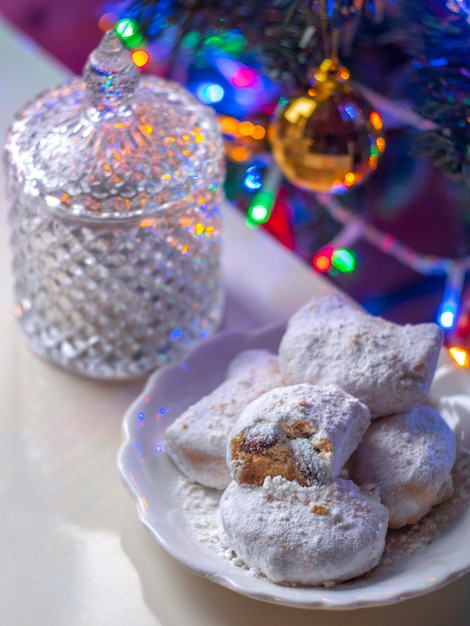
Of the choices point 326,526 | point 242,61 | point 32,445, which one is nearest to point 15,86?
point 242,61

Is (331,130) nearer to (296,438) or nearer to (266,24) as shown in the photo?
(266,24)

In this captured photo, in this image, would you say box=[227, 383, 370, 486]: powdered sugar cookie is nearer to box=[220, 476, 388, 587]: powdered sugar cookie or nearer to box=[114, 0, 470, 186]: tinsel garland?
box=[220, 476, 388, 587]: powdered sugar cookie

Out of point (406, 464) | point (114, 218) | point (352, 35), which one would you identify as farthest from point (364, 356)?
point (352, 35)

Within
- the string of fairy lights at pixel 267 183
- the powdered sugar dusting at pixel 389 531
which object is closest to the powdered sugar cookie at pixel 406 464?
the powdered sugar dusting at pixel 389 531

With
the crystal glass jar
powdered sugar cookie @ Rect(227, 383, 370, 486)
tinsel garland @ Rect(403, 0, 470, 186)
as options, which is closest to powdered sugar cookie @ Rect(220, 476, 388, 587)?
powdered sugar cookie @ Rect(227, 383, 370, 486)

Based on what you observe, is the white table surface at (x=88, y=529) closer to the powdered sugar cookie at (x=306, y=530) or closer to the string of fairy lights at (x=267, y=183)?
the powdered sugar cookie at (x=306, y=530)

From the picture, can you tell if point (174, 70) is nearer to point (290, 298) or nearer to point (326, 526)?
point (290, 298)

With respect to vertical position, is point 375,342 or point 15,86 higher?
point 15,86
